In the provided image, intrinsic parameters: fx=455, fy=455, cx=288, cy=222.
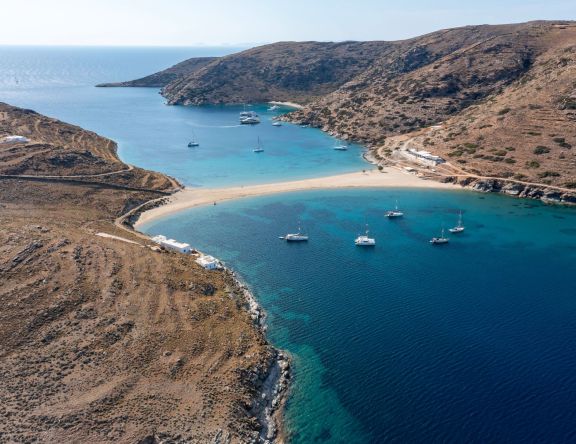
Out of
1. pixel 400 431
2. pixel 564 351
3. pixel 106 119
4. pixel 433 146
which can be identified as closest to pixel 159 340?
pixel 400 431

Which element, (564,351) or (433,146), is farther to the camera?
(433,146)

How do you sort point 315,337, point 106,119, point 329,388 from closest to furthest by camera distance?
point 329,388, point 315,337, point 106,119

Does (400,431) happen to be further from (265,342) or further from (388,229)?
(388,229)

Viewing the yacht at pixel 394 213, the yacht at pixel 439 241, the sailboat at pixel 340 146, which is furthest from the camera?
the sailboat at pixel 340 146

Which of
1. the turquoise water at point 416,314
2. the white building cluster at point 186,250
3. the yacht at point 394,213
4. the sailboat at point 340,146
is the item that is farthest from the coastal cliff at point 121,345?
the sailboat at point 340,146

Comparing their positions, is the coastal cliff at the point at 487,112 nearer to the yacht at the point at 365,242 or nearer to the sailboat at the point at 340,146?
the sailboat at the point at 340,146
